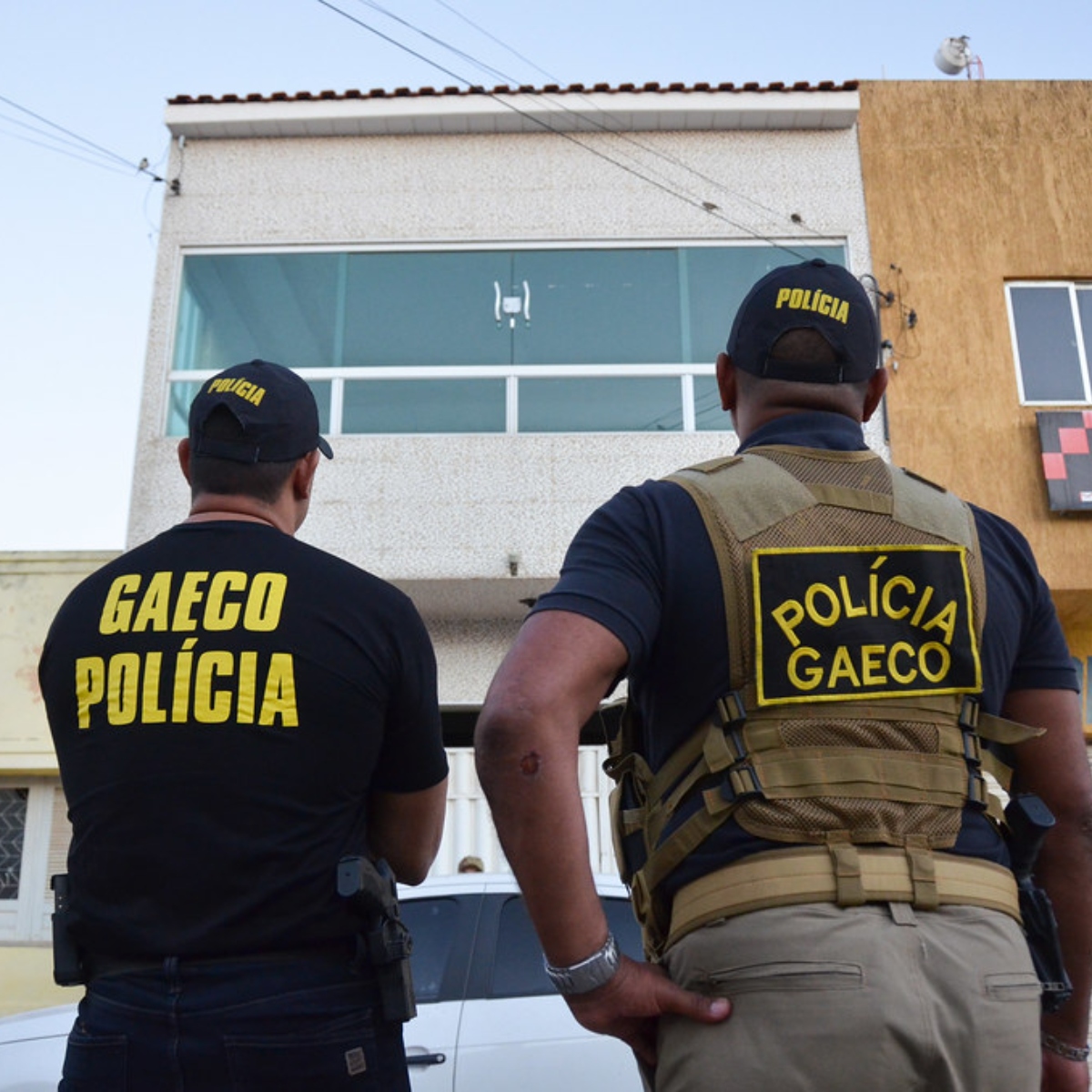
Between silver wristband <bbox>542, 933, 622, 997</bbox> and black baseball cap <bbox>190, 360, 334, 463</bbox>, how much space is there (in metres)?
1.18

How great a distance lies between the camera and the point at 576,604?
1624 millimetres

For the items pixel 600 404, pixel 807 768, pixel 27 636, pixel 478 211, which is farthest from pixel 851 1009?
pixel 27 636

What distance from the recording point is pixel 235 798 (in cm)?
197

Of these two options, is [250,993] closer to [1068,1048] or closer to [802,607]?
[802,607]

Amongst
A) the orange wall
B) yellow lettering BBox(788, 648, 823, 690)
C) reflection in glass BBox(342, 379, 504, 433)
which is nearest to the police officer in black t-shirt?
yellow lettering BBox(788, 648, 823, 690)

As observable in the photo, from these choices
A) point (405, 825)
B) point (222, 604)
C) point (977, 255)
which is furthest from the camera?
point (977, 255)

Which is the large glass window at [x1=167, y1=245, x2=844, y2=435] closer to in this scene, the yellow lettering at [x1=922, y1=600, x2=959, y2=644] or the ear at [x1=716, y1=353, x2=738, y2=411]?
the ear at [x1=716, y1=353, x2=738, y2=411]

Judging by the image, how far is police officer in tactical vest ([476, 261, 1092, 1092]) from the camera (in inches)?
60.1

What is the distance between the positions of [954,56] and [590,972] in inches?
449

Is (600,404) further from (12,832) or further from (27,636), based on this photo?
(12,832)

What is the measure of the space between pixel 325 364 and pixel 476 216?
6.09 feet

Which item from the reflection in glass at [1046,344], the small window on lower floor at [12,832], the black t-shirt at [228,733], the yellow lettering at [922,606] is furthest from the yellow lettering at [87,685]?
the small window on lower floor at [12,832]

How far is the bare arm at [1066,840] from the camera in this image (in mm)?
1884

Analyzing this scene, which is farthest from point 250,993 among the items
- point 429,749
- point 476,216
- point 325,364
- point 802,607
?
point 476,216
